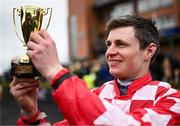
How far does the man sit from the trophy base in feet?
0.16

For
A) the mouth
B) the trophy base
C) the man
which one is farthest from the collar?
the trophy base

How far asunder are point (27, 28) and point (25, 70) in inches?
8.0

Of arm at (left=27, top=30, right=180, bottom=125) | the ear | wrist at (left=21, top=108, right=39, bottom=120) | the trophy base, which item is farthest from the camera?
the ear

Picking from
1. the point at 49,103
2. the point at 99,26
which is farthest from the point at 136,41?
the point at 99,26

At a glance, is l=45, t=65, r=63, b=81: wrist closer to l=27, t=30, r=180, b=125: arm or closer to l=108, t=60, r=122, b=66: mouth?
l=27, t=30, r=180, b=125: arm

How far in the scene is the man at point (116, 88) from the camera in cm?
144

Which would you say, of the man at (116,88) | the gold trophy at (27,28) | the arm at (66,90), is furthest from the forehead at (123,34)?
the arm at (66,90)

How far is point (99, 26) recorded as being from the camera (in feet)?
157

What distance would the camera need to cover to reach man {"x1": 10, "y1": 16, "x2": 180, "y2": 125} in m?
1.44

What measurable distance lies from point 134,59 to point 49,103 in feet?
44.5

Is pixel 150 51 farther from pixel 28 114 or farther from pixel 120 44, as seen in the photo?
pixel 28 114

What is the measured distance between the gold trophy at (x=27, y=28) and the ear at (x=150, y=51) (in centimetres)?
49

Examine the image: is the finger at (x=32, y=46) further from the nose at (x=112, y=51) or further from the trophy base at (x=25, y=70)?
the nose at (x=112, y=51)

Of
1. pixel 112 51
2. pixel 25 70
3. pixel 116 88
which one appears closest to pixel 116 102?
pixel 116 88
